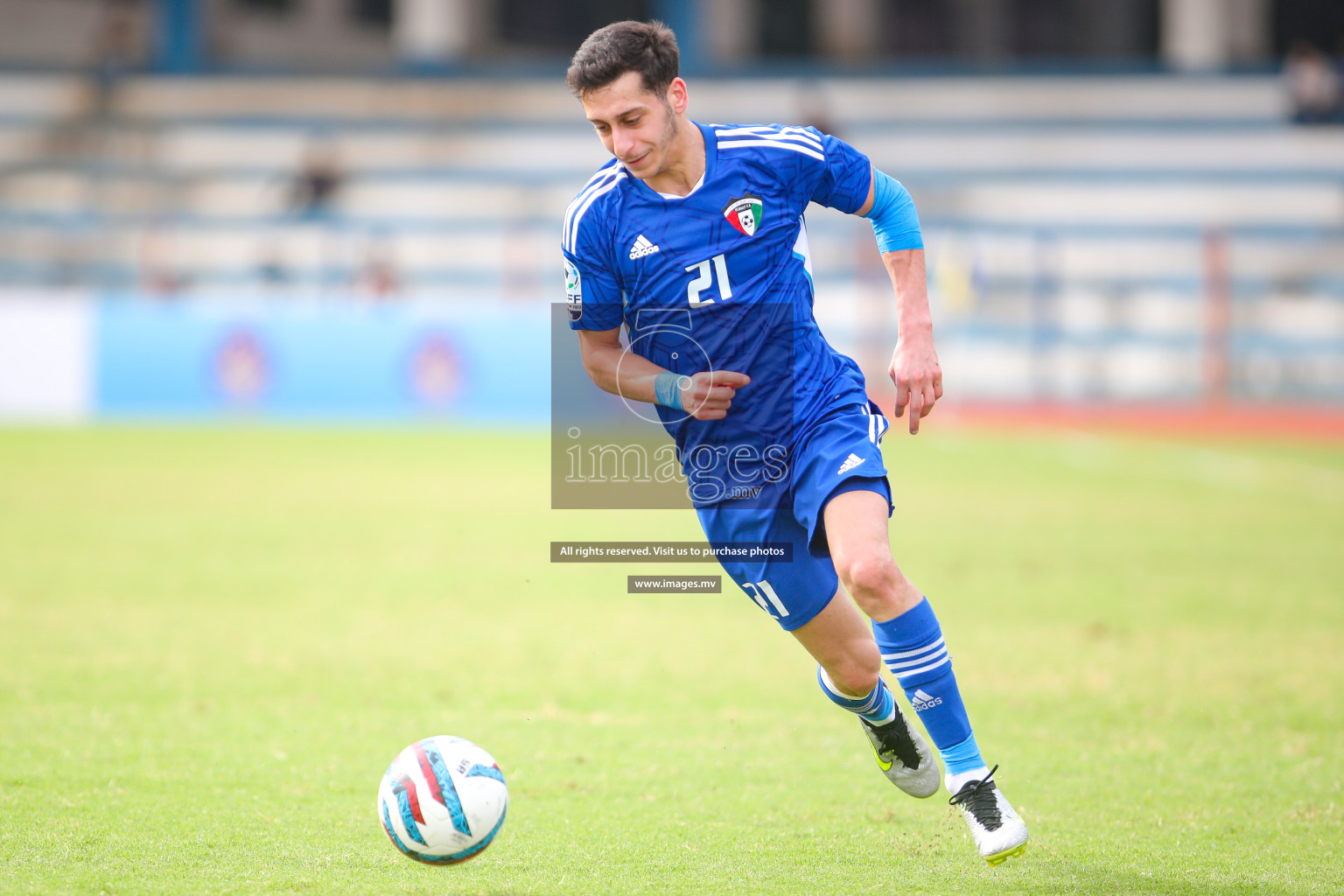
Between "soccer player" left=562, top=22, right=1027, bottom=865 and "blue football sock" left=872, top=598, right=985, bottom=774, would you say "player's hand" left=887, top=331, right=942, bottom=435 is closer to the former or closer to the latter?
"soccer player" left=562, top=22, right=1027, bottom=865

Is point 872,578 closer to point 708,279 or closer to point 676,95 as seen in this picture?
point 708,279

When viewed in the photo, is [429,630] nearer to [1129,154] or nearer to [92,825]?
[92,825]

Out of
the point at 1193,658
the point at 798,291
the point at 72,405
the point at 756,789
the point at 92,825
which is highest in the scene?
the point at 798,291

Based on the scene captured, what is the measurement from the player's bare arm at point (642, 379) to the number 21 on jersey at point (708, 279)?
23 centimetres

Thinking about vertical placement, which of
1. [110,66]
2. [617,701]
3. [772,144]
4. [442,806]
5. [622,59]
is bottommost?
[617,701]

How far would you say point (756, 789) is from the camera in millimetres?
4602

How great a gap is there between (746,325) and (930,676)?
1175mm

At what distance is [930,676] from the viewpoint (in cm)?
388

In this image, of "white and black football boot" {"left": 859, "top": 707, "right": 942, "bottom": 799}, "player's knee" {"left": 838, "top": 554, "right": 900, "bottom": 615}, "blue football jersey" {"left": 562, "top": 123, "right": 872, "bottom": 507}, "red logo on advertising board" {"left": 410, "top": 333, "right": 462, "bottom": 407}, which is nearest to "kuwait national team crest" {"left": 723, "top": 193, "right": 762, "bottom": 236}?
"blue football jersey" {"left": 562, "top": 123, "right": 872, "bottom": 507}

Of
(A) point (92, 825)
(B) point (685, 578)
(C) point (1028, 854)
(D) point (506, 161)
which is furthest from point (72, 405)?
(C) point (1028, 854)

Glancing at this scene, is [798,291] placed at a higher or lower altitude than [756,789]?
higher

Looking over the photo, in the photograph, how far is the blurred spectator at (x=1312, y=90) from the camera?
79.1 feet

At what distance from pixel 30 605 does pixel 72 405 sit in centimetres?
1318

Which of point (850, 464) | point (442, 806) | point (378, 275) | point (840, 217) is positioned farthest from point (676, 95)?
point (840, 217)
